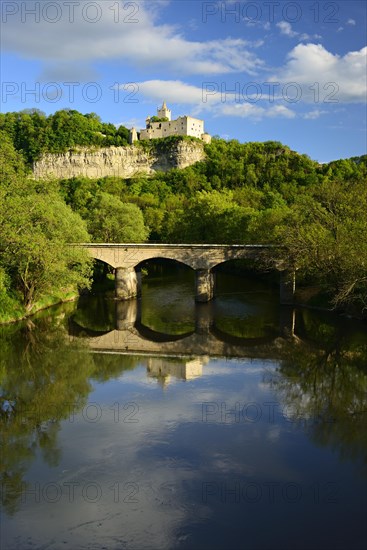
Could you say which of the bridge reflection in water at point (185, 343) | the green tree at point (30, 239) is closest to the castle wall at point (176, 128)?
the green tree at point (30, 239)

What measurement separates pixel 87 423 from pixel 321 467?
8.88 metres

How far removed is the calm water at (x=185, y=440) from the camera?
12.8 metres

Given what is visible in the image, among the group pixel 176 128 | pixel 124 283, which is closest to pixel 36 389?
pixel 124 283

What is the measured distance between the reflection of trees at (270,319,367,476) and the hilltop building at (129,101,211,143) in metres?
112

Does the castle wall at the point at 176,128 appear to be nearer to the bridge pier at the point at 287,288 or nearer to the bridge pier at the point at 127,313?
the bridge pier at the point at 127,313

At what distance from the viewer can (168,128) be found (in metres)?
140

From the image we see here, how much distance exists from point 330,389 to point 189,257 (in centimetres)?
2632

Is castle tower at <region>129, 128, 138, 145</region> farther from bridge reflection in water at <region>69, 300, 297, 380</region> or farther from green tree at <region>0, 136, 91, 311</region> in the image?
bridge reflection in water at <region>69, 300, 297, 380</region>

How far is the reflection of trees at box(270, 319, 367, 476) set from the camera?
710 inches

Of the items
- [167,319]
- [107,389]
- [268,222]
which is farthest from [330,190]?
[107,389]

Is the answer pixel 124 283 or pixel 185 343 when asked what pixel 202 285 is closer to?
pixel 124 283

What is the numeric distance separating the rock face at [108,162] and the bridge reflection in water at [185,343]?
9797cm

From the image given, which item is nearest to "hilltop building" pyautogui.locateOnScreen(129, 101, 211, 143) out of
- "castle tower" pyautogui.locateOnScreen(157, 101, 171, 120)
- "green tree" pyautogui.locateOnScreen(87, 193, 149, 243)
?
"castle tower" pyautogui.locateOnScreen(157, 101, 171, 120)

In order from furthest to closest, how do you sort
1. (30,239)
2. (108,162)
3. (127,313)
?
1. (108,162)
2. (127,313)
3. (30,239)
